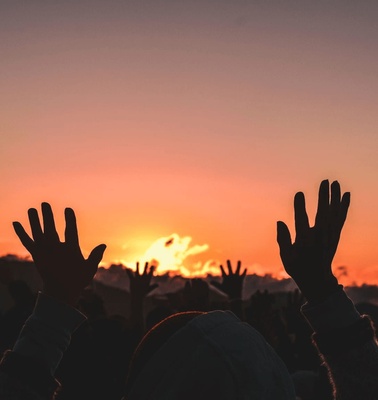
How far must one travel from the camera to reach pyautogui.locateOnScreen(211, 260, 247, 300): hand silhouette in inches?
363

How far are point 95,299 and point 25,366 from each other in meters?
7.12

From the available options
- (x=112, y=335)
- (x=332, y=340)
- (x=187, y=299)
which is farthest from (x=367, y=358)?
(x=187, y=299)

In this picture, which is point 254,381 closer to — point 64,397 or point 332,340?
point 332,340

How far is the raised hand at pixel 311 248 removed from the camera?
6.49 ft

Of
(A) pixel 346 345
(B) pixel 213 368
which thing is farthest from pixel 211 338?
(A) pixel 346 345

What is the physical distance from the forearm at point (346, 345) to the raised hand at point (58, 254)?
748 millimetres

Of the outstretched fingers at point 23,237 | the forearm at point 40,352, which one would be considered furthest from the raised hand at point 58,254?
the forearm at point 40,352

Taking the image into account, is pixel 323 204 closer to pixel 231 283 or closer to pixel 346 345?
pixel 346 345

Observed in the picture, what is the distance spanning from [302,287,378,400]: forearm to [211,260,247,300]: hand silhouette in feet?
23.7

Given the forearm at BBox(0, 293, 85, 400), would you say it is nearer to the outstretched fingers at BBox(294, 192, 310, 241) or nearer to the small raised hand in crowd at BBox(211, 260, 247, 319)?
the outstretched fingers at BBox(294, 192, 310, 241)

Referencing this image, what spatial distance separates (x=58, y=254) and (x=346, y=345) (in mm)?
954

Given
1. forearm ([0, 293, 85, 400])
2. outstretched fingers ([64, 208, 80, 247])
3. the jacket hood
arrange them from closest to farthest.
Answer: the jacket hood
forearm ([0, 293, 85, 400])
outstretched fingers ([64, 208, 80, 247])

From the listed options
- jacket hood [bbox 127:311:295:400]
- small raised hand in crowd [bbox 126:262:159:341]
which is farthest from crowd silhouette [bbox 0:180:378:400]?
small raised hand in crowd [bbox 126:262:159:341]

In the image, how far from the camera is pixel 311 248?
202 centimetres
